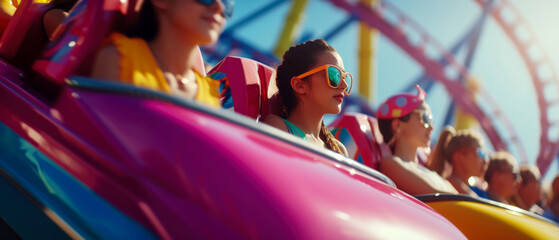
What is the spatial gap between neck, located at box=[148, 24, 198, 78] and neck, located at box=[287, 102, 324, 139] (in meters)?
0.60

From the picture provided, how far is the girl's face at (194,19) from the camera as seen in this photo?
96 centimetres

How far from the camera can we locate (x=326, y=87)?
1441 mm

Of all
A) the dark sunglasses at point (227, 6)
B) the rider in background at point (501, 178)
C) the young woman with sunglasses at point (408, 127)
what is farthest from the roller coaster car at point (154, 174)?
the rider in background at point (501, 178)

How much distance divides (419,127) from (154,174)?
1554 millimetres

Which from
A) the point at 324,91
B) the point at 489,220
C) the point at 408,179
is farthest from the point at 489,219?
the point at 324,91

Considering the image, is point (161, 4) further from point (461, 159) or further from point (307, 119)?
point (461, 159)

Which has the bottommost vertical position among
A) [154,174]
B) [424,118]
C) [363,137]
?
[363,137]

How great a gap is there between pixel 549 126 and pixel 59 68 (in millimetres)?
11421

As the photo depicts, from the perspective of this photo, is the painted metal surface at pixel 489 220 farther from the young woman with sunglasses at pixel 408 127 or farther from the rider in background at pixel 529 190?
the rider in background at pixel 529 190

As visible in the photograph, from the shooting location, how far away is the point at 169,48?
100 centimetres

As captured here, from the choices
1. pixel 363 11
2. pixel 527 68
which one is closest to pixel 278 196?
pixel 363 11

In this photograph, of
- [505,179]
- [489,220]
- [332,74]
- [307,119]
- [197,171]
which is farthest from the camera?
[505,179]

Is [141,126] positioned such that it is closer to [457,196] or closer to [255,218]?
[255,218]

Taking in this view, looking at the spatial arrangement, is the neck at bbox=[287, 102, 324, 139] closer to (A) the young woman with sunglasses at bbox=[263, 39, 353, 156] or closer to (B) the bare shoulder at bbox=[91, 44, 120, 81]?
(A) the young woman with sunglasses at bbox=[263, 39, 353, 156]
